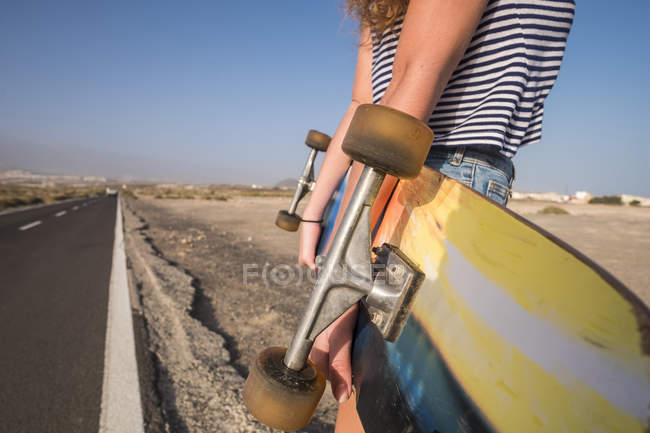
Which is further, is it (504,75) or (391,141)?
(504,75)

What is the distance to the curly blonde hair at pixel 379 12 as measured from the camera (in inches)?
42.8

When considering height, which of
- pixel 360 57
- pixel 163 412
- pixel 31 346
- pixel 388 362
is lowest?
pixel 31 346

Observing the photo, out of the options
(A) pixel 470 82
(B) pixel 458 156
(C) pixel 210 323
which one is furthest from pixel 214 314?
(A) pixel 470 82

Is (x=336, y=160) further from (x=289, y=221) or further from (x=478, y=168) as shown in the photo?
→ (x=478, y=168)

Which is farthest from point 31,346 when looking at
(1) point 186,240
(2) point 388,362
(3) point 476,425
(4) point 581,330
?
(1) point 186,240

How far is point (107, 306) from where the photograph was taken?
3.47 m

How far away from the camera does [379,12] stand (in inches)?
44.6

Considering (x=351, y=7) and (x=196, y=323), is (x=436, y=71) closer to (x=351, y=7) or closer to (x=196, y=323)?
(x=351, y=7)

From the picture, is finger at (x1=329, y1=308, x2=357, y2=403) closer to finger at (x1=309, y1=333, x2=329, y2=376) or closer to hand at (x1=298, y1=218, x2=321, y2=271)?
finger at (x1=309, y1=333, x2=329, y2=376)

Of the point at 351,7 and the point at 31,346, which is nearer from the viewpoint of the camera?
the point at 351,7

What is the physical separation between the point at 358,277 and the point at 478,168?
0.57 metres

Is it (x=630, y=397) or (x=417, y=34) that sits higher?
(x=417, y=34)

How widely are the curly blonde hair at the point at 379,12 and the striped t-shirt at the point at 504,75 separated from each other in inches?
11.9

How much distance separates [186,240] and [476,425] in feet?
25.3
